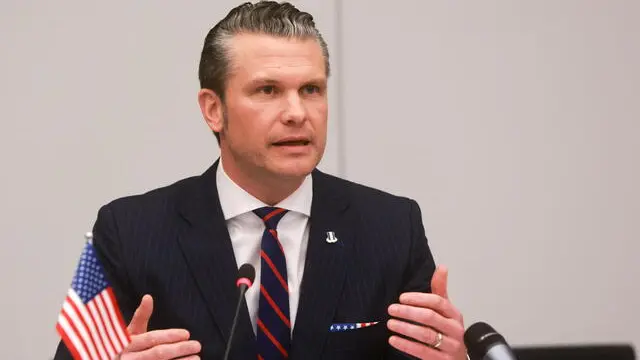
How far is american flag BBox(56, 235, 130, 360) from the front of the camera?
188 cm

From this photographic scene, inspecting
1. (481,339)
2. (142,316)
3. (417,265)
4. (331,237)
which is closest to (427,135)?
(417,265)

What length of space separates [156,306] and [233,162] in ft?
1.55

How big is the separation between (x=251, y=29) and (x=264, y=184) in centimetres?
44

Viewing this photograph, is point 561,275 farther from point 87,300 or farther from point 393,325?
point 87,300

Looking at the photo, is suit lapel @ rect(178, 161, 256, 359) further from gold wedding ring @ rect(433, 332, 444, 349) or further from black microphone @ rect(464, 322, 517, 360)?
black microphone @ rect(464, 322, 517, 360)

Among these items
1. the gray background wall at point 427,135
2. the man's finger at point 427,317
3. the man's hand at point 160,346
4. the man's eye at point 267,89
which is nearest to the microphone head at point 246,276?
the man's hand at point 160,346

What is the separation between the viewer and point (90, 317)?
1.89 metres

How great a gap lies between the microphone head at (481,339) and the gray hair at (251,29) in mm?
1064

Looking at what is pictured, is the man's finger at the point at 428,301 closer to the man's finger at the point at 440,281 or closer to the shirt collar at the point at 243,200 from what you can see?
the man's finger at the point at 440,281

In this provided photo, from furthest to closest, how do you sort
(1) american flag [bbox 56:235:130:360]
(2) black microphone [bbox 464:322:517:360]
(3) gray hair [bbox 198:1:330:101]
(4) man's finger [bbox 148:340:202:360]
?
1. (3) gray hair [bbox 198:1:330:101]
2. (4) man's finger [bbox 148:340:202:360]
3. (1) american flag [bbox 56:235:130:360]
4. (2) black microphone [bbox 464:322:517:360]

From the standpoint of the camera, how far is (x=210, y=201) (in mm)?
2576

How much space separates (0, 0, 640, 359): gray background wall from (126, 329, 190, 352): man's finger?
1.67m

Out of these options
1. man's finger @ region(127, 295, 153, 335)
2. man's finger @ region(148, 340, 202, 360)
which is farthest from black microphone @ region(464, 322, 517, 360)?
man's finger @ region(127, 295, 153, 335)

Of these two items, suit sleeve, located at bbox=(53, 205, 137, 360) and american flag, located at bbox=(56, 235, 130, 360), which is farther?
suit sleeve, located at bbox=(53, 205, 137, 360)
